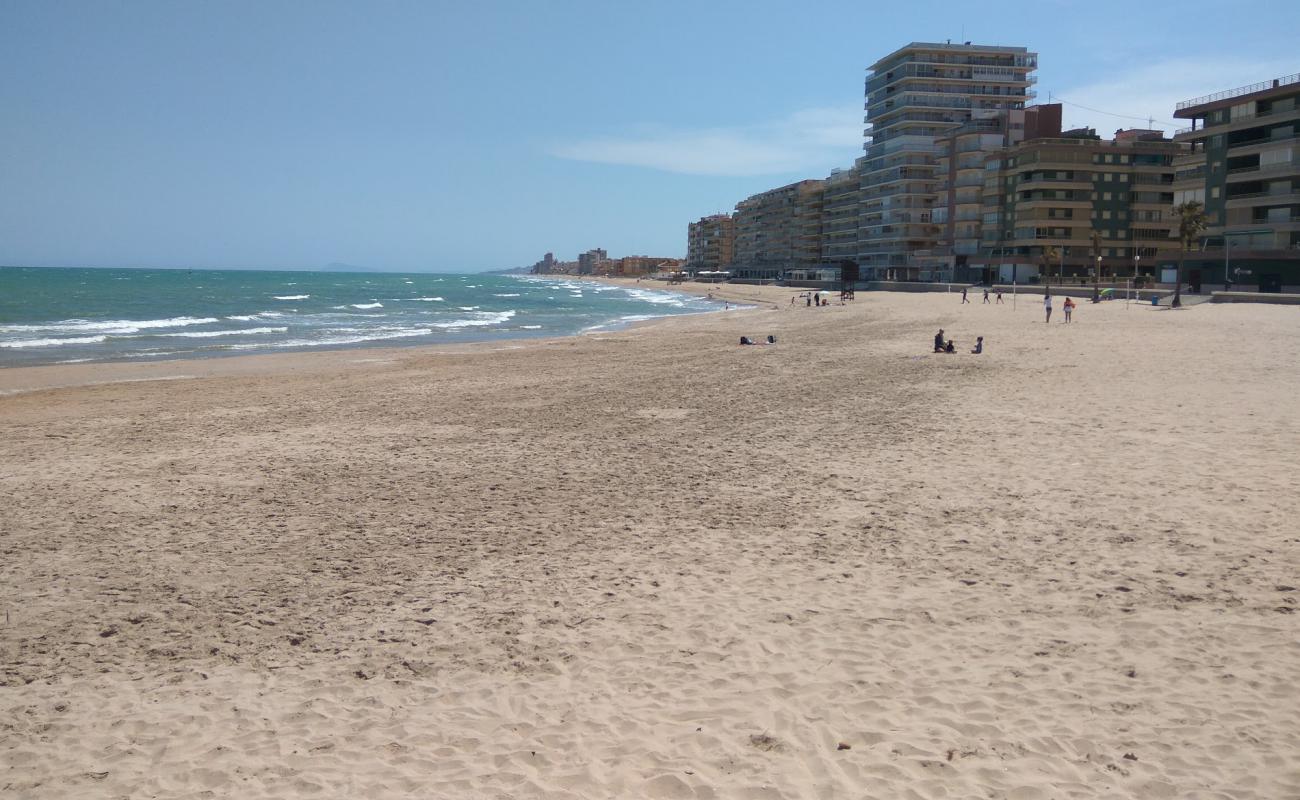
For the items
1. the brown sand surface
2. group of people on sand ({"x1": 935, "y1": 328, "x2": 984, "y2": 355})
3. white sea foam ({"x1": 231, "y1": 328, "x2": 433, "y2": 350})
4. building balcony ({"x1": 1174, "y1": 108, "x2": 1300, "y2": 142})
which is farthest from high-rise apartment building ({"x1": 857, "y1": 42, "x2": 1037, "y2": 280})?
the brown sand surface

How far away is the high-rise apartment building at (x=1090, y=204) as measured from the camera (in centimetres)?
8300

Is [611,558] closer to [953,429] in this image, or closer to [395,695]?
[395,695]

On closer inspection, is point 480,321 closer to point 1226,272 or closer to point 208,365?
point 208,365

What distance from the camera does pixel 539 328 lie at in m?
50.6

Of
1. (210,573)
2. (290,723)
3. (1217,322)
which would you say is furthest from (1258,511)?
(1217,322)

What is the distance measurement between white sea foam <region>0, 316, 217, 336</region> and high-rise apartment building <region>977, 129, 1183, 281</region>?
70.0 metres

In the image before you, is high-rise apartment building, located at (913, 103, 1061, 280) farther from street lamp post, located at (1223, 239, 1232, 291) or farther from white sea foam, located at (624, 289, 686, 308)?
street lamp post, located at (1223, 239, 1232, 291)

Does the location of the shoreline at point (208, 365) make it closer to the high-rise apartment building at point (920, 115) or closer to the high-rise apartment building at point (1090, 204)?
the high-rise apartment building at point (1090, 204)

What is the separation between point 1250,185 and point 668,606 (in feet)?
221

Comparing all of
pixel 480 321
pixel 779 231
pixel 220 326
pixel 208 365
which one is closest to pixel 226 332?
pixel 220 326

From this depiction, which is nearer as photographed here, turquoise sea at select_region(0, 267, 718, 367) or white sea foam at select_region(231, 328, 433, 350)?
turquoise sea at select_region(0, 267, 718, 367)

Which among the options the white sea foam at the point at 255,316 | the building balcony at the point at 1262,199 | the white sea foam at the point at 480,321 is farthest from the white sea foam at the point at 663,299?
the building balcony at the point at 1262,199

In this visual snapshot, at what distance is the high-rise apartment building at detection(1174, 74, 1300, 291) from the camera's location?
55.2 metres

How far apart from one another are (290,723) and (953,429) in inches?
418
